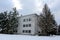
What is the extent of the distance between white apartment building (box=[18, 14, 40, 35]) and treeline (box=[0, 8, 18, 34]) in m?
3.48

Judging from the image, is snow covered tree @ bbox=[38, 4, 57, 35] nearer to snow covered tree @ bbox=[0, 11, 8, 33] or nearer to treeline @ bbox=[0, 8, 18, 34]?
treeline @ bbox=[0, 8, 18, 34]

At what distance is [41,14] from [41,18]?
1.76 metres

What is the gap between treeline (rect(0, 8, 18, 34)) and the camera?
47.1m

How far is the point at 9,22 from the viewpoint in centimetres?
4766

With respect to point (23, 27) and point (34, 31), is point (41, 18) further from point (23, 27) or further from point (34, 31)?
point (23, 27)

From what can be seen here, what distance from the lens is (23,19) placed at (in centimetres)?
4584

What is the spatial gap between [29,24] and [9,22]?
9639mm

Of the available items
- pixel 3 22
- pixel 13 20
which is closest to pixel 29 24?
pixel 13 20

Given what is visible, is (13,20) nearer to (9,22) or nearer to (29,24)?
(9,22)

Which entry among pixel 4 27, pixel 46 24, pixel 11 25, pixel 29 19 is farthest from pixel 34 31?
pixel 4 27

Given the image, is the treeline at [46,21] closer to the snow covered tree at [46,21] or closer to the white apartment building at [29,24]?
the snow covered tree at [46,21]

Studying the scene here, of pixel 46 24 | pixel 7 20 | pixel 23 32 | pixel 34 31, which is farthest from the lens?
pixel 7 20

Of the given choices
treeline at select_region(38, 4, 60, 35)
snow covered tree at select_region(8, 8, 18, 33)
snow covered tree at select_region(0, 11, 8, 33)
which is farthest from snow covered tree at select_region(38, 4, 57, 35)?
snow covered tree at select_region(0, 11, 8, 33)

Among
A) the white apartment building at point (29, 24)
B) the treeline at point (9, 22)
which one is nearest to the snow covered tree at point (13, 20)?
the treeline at point (9, 22)
